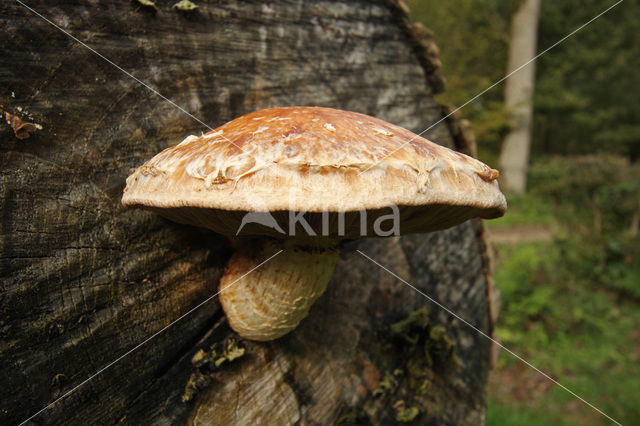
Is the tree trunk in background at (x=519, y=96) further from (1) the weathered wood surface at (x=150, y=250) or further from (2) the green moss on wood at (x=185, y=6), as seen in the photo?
(2) the green moss on wood at (x=185, y=6)

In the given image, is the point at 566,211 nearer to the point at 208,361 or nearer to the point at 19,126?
the point at 208,361

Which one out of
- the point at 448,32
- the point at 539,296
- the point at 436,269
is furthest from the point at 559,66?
the point at 436,269

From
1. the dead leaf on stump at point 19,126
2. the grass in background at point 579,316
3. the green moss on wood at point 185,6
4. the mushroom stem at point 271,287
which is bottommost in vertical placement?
the grass in background at point 579,316

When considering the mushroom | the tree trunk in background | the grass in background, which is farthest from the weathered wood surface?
the tree trunk in background

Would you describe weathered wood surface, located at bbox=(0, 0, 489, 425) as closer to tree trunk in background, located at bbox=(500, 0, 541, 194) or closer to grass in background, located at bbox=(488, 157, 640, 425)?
grass in background, located at bbox=(488, 157, 640, 425)

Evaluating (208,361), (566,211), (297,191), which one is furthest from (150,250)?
(566,211)

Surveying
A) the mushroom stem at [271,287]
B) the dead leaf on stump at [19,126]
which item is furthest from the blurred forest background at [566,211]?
the dead leaf on stump at [19,126]

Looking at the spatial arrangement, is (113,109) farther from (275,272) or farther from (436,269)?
(436,269)
